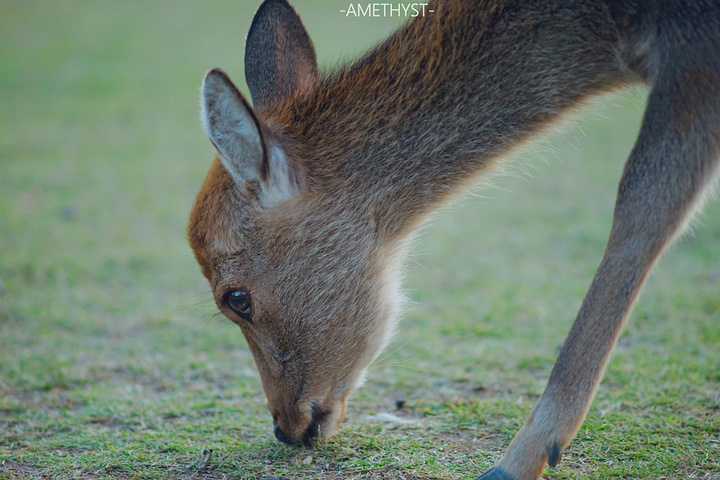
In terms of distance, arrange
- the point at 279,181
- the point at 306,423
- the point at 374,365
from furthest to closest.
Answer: the point at 374,365
the point at 306,423
the point at 279,181

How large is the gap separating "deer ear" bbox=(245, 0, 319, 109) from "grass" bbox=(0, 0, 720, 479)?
0.96 ft

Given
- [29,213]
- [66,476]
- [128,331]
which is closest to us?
[66,476]

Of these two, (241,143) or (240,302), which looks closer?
(241,143)

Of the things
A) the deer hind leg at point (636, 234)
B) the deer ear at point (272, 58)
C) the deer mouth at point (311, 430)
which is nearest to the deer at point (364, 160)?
the deer mouth at point (311, 430)

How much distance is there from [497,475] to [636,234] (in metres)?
1.13

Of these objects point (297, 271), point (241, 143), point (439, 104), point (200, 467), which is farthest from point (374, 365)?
point (241, 143)

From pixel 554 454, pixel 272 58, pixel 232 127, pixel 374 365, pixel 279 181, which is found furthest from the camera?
pixel 374 365

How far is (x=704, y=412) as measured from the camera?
3664mm

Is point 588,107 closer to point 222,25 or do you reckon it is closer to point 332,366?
point 332,366

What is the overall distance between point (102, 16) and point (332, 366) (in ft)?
56.9

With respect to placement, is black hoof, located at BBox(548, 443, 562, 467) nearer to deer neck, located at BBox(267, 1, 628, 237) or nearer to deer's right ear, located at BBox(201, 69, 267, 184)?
deer neck, located at BBox(267, 1, 628, 237)

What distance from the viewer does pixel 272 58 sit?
3.89m

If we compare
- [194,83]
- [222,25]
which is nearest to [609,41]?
[194,83]

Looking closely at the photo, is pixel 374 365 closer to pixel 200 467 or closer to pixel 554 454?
pixel 200 467
